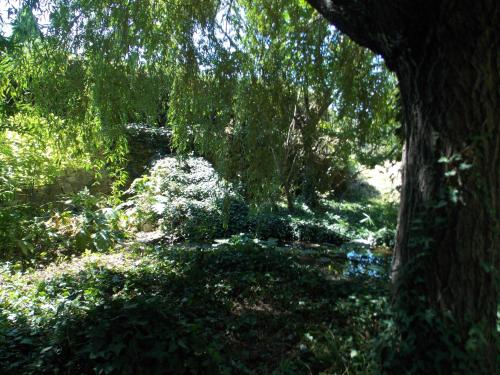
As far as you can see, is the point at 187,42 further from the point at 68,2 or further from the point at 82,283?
the point at 82,283

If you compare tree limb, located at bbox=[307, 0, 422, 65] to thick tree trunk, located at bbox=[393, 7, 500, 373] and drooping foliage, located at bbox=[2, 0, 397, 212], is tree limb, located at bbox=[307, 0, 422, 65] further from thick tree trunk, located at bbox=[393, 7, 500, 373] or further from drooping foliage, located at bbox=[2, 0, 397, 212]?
drooping foliage, located at bbox=[2, 0, 397, 212]

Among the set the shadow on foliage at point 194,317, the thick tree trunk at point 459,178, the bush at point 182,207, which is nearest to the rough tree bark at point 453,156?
the thick tree trunk at point 459,178

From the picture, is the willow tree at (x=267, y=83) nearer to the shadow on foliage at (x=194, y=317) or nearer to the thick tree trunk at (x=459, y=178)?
the shadow on foliage at (x=194, y=317)

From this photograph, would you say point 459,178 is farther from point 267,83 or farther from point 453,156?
point 267,83

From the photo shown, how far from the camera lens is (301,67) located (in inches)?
206

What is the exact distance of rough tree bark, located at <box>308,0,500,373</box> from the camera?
2.20 meters

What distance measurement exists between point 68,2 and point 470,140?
4.20 meters

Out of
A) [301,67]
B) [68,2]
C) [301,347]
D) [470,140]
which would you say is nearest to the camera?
[470,140]

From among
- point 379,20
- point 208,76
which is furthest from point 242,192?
point 379,20

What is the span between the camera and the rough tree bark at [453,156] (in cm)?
220

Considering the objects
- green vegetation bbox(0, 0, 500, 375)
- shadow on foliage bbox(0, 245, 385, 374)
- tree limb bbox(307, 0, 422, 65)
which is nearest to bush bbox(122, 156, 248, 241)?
green vegetation bbox(0, 0, 500, 375)

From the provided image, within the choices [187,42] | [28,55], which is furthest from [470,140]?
[28,55]

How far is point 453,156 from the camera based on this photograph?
2217 millimetres

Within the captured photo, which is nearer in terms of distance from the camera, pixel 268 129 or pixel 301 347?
pixel 301 347
